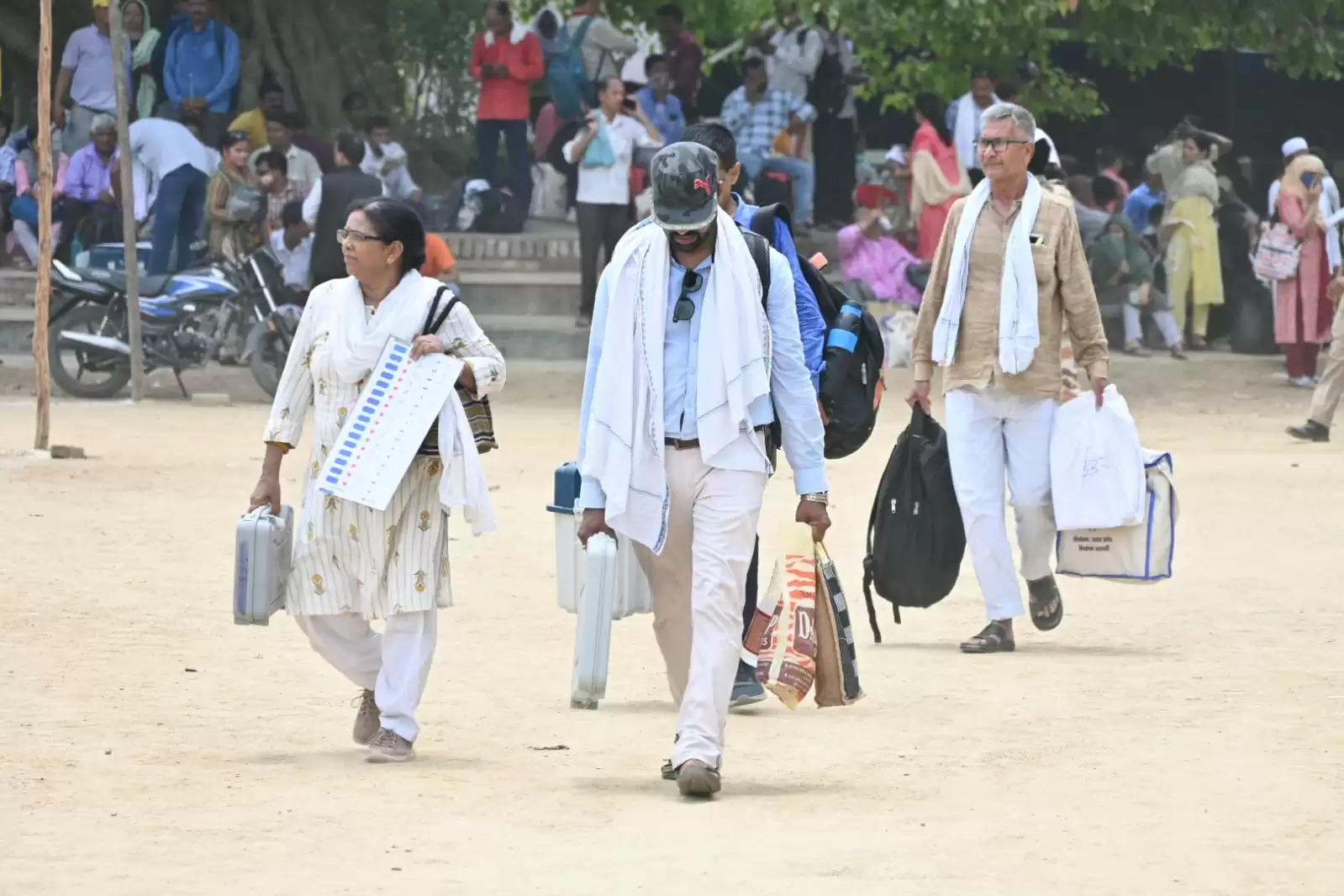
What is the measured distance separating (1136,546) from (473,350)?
9.24 ft

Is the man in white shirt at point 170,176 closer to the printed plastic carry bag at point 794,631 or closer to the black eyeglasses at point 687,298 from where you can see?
the printed plastic carry bag at point 794,631

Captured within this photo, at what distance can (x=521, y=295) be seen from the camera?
21359 mm

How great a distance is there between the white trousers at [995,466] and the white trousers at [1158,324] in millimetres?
13674

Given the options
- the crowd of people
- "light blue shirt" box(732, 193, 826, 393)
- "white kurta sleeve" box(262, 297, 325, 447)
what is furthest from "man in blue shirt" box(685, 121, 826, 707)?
the crowd of people

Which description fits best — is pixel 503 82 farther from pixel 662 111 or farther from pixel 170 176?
pixel 170 176

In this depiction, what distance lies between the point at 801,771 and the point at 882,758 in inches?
10.8

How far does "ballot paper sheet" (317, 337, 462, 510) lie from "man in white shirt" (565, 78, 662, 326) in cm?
1353

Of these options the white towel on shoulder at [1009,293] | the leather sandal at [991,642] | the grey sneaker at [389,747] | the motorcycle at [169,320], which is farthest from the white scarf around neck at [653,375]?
the motorcycle at [169,320]

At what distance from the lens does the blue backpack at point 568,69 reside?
72.4 ft

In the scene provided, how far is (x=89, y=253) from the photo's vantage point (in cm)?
1898

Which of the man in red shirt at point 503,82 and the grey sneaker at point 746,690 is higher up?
the man in red shirt at point 503,82

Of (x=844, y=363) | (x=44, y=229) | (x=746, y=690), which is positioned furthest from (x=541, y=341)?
(x=844, y=363)

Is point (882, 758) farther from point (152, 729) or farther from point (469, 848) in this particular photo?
point (152, 729)

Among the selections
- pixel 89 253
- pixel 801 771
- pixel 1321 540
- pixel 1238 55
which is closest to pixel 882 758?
pixel 801 771
